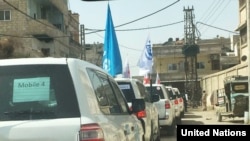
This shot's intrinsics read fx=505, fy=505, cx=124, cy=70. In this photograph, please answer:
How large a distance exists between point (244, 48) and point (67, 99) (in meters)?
35.4

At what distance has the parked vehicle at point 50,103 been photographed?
3889 mm

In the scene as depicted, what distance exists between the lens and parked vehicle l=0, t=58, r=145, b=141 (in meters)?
3.89

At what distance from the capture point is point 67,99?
4.10 meters

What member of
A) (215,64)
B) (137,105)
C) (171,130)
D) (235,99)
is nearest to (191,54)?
(215,64)

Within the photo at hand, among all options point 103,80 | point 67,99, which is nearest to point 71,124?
point 67,99

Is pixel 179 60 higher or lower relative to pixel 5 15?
lower

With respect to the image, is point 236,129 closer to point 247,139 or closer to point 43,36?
point 247,139

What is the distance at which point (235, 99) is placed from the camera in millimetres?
23406

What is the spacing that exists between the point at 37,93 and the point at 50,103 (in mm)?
143

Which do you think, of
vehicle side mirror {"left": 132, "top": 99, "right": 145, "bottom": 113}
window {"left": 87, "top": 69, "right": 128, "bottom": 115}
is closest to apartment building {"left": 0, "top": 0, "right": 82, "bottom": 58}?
vehicle side mirror {"left": 132, "top": 99, "right": 145, "bottom": 113}

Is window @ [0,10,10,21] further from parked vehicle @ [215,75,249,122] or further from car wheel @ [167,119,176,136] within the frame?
car wheel @ [167,119,176,136]

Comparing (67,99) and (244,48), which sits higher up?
(244,48)
